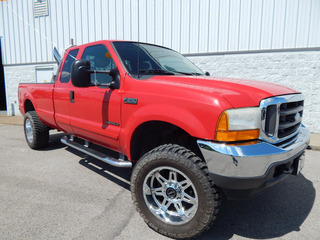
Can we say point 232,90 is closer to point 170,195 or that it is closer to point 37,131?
point 170,195

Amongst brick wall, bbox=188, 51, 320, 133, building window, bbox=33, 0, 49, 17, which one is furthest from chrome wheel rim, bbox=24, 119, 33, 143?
building window, bbox=33, 0, 49, 17

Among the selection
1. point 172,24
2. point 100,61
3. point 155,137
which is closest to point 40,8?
point 172,24

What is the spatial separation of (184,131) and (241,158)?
795 mm

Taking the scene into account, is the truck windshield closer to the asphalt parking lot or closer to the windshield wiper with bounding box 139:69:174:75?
the windshield wiper with bounding box 139:69:174:75

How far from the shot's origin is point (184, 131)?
236 centimetres

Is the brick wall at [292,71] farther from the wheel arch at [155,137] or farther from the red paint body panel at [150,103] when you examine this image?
the wheel arch at [155,137]

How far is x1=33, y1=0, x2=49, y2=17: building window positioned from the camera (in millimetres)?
9447

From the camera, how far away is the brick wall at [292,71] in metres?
6.34

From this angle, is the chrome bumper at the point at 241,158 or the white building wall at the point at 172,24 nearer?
the chrome bumper at the point at 241,158

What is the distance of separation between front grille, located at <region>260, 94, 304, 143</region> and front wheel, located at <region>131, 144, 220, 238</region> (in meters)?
0.63

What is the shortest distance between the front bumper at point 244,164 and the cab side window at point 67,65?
2.71 m

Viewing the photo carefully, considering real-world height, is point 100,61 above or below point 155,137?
above

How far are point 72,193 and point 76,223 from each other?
71 cm

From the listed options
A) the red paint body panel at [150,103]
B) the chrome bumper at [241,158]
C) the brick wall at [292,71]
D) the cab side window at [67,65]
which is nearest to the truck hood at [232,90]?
the red paint body panel at [150,103]
